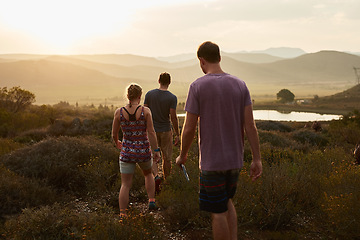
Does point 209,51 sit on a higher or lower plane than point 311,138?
higher

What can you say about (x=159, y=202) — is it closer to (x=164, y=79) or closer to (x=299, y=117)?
(x=164, y=79)

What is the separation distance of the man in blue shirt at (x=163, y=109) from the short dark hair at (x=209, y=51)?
2728mm

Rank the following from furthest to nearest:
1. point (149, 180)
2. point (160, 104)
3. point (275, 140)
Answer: point (275, 140) < point (160, 104) < point (149, 180)

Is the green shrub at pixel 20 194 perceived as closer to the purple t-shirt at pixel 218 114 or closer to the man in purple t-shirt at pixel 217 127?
the man in purple t-shirt at pixel 217 127

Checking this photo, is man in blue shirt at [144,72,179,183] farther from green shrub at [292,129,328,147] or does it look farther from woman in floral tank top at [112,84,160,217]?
green shrub at [292,129,328,147]

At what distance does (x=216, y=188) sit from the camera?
3.02 meters

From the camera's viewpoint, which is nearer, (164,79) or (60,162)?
(164,79)

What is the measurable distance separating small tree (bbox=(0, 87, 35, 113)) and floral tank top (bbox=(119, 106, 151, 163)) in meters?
18.5

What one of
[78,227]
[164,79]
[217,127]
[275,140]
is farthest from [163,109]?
[275,140]

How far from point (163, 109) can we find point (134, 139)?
1.38m

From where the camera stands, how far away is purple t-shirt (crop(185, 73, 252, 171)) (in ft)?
9.74

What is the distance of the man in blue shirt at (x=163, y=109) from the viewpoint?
227 inches

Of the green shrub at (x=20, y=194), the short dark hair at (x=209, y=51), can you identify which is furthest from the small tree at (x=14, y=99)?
the short dark hair at (x=209, y=51)

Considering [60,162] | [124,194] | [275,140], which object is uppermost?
[124,194]
